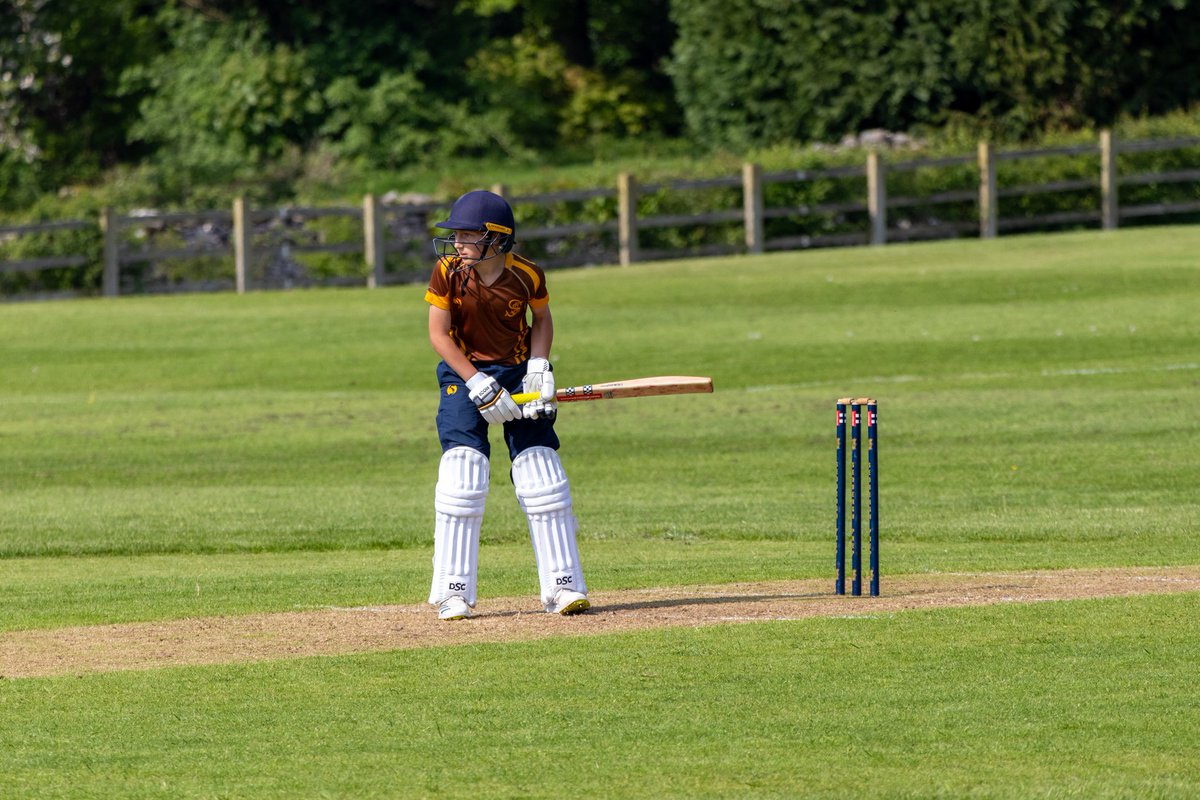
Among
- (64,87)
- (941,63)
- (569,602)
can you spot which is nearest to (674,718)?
(569,602)

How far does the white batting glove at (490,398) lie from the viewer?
9047 mm

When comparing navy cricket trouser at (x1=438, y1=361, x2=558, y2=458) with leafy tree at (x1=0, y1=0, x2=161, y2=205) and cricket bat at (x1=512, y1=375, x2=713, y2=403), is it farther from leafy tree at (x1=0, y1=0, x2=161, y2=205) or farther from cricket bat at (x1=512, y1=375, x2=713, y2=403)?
leafy tree at (x1=0, y1=0, x2=161, y2=205)

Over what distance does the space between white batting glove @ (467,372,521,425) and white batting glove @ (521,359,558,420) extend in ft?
0.26

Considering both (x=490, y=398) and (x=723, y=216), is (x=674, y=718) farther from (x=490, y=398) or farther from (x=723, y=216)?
(x=723, y=216)

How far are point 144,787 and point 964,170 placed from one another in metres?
32.3

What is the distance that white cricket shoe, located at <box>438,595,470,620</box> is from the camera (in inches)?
367

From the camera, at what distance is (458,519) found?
9.34 m

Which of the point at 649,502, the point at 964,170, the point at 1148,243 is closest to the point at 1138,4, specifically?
the point at 964,170

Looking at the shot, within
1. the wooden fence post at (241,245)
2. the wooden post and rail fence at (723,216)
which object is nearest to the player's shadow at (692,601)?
the wooden post and rail fence at (723,216)

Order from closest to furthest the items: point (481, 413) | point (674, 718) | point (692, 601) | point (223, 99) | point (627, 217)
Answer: point (674, 718), point (481, 413), point (692, 601), point (627, 217), point (223, 99)

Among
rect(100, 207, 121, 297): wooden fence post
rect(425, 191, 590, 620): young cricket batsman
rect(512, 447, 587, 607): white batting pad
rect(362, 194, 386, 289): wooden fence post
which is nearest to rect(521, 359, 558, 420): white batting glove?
rect(425, 191, 590, 620): young cricket batsman

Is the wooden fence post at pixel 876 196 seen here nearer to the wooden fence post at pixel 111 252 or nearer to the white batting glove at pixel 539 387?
the wooden fence post at pixel 111 252

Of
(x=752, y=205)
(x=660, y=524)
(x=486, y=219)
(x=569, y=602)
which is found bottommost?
(x=660, y=524)

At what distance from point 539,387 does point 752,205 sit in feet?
86.6
